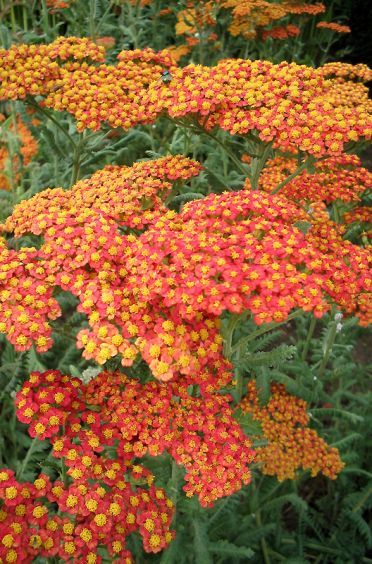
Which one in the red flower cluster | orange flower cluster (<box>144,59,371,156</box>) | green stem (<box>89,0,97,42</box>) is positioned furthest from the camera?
green stem (<box>89,0,97,42</box>)

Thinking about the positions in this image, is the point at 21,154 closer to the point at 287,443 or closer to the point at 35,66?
the point at 35,66

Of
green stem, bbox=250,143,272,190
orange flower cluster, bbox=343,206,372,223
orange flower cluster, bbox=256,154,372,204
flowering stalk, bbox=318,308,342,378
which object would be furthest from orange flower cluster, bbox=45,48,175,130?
flowering stalk, bbox=318,308,342,378

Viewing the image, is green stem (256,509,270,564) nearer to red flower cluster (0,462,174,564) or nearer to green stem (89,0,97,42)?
red flower cluster (0,462,174,564)

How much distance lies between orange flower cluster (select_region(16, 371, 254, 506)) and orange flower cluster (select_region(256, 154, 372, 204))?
1.05 meters

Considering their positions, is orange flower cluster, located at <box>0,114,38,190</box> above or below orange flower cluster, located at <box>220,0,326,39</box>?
below

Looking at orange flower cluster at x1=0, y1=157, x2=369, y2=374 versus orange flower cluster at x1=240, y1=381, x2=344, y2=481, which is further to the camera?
orange flower cluster at x1=240, y1=381, x2=344, y2=481

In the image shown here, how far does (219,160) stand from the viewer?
3738mm

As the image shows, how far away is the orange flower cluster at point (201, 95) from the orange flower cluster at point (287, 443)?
3.62ft

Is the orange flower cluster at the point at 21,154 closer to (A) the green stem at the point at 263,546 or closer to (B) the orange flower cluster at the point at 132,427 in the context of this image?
(B) the orange flower cluster at the point at 132,427

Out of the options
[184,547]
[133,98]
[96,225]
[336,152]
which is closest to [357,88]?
[336,152]

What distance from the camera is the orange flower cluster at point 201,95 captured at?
6.25ft

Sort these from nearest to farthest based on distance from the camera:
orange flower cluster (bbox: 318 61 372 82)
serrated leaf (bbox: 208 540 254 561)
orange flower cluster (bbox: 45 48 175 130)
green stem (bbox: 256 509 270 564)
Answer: serrated leaf (bbox: 208 540 254 561), orange flower cluster (bbox: 45 48 175 130), green stem (bbox: 256 509 270 564), orange flower cluster (bbox: 318 61 372 82)

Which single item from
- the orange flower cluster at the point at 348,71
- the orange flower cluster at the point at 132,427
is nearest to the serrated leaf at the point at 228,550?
the orange flower cluster at the point at 132,427

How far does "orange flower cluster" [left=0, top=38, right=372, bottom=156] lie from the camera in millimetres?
1905
